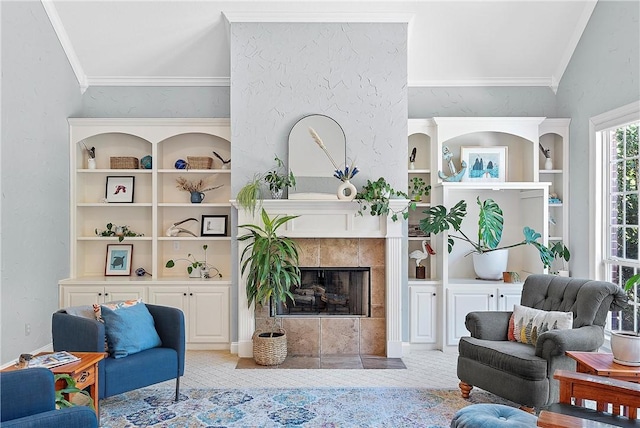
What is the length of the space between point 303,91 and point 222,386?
9.44ft

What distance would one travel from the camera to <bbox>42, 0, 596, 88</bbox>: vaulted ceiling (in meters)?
4.83

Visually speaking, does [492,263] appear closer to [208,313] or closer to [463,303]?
[463,303]

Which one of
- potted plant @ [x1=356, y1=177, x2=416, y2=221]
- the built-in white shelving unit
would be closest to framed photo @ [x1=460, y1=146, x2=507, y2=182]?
potted plant @ [x1=356, y1=177, x2=416, y2=221]

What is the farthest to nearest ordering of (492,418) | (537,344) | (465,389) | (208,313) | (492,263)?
(492,263) → (208,313) → (465,389) → (537,344) → (492,418)

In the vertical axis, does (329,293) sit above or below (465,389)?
above

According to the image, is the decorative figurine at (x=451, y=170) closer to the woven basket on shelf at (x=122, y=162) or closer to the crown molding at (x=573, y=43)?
the crown molding at (x=573, y=43)

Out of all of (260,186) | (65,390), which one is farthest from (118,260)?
(65,390)

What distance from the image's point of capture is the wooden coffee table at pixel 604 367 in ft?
8.82

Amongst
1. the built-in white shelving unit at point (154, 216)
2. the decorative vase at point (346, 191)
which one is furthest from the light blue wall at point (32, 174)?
the decorative vase at point (346, 191)

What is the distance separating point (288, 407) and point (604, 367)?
2067mm

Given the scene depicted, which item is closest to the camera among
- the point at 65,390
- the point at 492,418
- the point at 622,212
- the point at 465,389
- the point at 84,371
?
the point at 492,418

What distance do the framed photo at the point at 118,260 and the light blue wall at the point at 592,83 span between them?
16.1 feet

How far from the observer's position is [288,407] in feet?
11.6

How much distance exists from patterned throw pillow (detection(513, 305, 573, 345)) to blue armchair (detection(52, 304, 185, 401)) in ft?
8.40
